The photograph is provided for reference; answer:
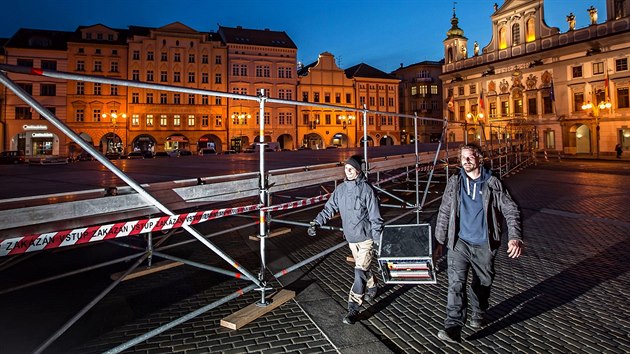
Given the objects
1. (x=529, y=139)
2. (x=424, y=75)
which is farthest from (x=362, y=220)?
(x=424, y=75)

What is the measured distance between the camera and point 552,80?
43.8 metres

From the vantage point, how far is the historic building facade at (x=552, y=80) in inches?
1534

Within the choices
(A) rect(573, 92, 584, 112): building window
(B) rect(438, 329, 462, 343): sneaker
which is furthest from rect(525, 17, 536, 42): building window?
(B) rect(438, 329, 462, 343): sneaker

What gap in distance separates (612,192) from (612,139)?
30.9 m

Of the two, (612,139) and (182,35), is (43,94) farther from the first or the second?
(612,139)

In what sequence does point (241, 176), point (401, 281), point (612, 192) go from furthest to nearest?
1. point (612, 192)
2. point (241, 176)
3. point (401, 281)

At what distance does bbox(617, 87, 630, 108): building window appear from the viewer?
126 ft

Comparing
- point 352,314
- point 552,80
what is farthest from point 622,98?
point 352,314

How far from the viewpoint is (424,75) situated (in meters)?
69.2

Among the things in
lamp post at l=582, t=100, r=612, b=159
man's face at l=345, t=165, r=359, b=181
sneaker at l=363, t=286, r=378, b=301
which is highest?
lamp post at l=582, t=100, r=612, b=159

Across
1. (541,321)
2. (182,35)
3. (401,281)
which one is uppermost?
(182,35)

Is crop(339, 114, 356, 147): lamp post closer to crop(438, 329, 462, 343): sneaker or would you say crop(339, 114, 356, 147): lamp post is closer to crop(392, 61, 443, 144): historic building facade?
crop(392, 61, 443, 144): historic building facade

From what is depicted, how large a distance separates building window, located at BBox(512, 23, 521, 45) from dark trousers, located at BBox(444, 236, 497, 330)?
2076 inches

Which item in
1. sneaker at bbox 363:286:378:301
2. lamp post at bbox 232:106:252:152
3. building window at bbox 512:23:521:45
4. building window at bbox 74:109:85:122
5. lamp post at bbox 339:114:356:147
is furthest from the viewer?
lamp post at bbox 339:114:356:147
